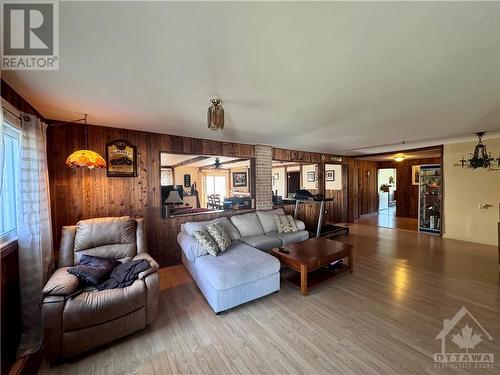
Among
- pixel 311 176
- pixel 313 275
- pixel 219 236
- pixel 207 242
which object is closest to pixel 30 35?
pixel 207 242

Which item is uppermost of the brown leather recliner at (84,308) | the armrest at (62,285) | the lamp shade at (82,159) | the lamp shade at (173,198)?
the lamp shade at (82,159)

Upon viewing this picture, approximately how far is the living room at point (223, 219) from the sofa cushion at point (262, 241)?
0.05 metres

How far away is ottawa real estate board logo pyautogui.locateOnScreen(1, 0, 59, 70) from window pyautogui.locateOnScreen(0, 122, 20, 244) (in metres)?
0.79

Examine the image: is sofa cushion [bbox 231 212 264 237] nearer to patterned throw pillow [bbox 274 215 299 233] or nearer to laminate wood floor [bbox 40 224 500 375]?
patterned throw pillow [bbox 274 215 299 233]

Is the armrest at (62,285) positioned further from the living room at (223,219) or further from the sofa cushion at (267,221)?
the sofa cushion at (267,221)

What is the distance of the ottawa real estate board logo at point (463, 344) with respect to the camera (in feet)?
5.39

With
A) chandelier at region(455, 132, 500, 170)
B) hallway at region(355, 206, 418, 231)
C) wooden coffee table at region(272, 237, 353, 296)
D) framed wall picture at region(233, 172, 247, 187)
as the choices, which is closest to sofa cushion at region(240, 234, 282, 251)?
wooden coffee table at region(272, 237, 353, 296)

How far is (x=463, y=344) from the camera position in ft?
5.98

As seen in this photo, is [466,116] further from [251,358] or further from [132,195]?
[132,195]

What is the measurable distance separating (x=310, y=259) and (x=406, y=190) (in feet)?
24.6

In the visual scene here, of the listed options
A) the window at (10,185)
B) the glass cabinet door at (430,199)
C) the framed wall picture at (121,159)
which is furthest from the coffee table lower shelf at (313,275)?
the glass cabinet door at (430,199)

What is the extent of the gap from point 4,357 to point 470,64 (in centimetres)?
451

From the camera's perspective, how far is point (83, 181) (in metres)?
3.03

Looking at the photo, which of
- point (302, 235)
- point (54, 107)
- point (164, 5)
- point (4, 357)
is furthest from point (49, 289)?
point (302, 235)
